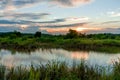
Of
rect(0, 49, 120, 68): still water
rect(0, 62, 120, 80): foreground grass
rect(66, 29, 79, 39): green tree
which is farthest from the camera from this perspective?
rect(66, 29, 79, 39): green tree

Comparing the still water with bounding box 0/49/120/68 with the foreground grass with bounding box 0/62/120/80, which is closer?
the foreground grass with bounding box 0/62/120/80

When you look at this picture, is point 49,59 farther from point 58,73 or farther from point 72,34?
point 72,34

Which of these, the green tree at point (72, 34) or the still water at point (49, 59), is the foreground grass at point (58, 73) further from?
the green tree at point (72, 34)

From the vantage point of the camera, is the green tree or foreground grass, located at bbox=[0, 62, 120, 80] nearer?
foreground grass, located at bbox=[0, 62, 120, 80]

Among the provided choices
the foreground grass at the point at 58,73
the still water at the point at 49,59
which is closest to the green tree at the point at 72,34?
the still water at the point at 49,59

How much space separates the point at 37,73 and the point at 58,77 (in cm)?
117

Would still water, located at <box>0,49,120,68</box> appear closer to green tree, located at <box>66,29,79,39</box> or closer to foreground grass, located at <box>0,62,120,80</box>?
foreground grass, located at <box>0,62,120,80</box>

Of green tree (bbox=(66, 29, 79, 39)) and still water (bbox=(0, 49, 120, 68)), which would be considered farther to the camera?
green tree (bbox=(66, 29, 79, 39))

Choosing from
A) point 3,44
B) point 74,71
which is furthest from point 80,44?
point 74,71

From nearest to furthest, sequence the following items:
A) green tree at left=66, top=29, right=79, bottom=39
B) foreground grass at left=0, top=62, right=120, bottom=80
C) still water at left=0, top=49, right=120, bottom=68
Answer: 1. foreground grass at left=0, top=62, right=120, bottom=80
2. still water at left=0, top=49, right=120, bottom=68
3. green tree at left=66, top=29, right=79, bottom=39

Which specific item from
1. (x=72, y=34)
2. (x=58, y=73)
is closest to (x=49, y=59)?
(x=58, y=73)

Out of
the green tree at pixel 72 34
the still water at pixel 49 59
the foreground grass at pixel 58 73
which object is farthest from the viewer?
the green tree at pixel 72 34

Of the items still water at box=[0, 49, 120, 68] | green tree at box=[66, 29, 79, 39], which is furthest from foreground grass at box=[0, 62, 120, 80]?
green tree at box=[66, 29, 79, 39]

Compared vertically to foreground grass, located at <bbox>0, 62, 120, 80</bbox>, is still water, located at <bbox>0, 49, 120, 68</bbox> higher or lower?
lower
